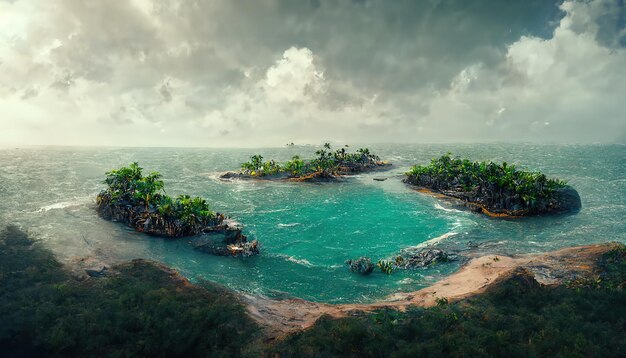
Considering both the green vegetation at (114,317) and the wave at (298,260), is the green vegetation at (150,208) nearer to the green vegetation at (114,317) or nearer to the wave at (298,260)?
the wave at (298,260)

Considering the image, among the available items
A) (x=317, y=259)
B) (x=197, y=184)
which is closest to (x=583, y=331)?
(x=317, y=259)

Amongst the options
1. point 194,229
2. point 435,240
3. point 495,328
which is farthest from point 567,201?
point 194,229

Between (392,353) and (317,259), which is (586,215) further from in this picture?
(392,353)

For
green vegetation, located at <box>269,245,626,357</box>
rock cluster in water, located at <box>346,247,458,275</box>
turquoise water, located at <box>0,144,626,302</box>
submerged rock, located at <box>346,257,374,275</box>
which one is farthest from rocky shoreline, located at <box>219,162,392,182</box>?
green vegetation, located at <box>269,245,626,357</box>

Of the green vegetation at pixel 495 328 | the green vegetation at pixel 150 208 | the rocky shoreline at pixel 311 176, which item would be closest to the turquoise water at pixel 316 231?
the green vegetation at pixel 150 208

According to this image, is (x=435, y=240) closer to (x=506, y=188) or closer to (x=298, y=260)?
(x=298, y=260)

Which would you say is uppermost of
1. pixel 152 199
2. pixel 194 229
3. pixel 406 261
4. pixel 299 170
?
pixel 299 170
